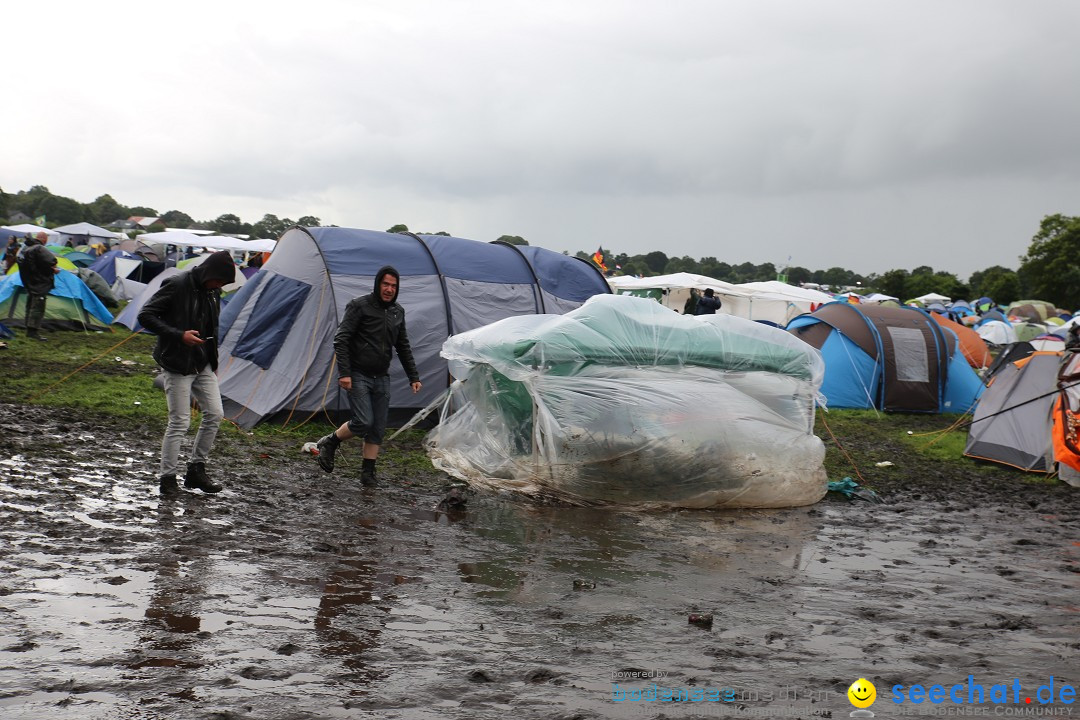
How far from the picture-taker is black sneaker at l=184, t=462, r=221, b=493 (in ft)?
23.7

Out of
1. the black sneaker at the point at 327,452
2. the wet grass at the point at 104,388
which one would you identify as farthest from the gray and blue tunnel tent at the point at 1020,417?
the black sneaker at the point at 327,452

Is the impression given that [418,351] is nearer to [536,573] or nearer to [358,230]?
[358,230]

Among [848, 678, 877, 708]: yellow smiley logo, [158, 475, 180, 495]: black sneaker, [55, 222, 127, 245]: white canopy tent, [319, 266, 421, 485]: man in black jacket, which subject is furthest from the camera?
[55, 222, 127, 245]: white canopy tent

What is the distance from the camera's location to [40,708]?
3363mm

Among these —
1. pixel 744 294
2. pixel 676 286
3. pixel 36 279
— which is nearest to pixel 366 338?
pixel 36 279

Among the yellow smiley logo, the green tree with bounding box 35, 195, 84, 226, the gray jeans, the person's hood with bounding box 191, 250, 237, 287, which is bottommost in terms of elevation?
the yellow smiley logo

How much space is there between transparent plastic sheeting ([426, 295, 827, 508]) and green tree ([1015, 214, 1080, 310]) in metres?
61.3

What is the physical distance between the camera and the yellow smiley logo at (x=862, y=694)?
3.96 m

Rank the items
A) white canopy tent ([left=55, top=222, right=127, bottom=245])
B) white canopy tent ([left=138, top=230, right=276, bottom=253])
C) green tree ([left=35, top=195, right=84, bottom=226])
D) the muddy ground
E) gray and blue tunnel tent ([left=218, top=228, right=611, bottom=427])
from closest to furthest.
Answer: the muddy ground, gray and blue tunnel tent ([left=218, top=228, right=611, bottom=427]), white canopy tent ([left=138, top=230, right=276, bottom=253]), white canopy tent ([left=55, top=222, right=127, bottom=245]), green tree ([left=35, top=195, right=84, bottom=226])

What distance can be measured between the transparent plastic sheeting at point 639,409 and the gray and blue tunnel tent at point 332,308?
2133 mm

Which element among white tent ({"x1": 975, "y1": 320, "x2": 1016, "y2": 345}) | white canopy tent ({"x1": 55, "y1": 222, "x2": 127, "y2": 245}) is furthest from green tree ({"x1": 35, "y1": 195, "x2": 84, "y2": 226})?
white tent ({"x1": 975, "y1": 320, "x2": 1016, "y2": 345})

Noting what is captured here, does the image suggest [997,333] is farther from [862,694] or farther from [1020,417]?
[862,694]

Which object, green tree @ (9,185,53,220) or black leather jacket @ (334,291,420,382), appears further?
green tree @ (9,185,53,220)

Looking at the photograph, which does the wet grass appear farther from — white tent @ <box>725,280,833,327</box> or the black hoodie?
white tent @ <box>725,280,833,327</box>
